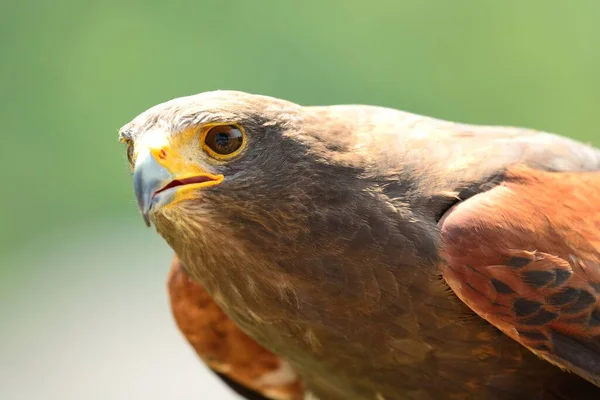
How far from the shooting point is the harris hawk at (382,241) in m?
2.10

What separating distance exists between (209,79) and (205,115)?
380 centimetres

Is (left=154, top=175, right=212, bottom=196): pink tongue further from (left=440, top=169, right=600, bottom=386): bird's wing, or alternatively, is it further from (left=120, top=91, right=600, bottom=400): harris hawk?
(left=440, top=169, right=600, bottom=386): bird's wing

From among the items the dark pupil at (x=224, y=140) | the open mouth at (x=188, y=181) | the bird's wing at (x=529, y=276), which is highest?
the dark pupil at (x=224, y=140)

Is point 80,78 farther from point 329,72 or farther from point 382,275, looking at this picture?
point 382,275

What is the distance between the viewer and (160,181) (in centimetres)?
200

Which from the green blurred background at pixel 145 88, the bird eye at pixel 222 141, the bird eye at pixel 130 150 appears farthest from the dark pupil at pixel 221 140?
the green blurred background at pixel 145 88

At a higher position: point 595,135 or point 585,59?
point 585,59

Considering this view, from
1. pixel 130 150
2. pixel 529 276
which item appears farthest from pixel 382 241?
pixel 130 150

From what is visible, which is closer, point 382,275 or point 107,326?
point 382,275

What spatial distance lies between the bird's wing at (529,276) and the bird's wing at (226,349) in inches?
Answer: 36.6

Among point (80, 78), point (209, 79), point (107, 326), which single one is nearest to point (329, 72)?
point (209, 79)

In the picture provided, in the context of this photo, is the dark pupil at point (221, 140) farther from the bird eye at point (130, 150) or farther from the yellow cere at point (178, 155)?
the bird eye at point (130, 150)

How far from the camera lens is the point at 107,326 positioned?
18.9ft

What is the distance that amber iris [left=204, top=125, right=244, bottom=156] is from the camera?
6.82 ft
